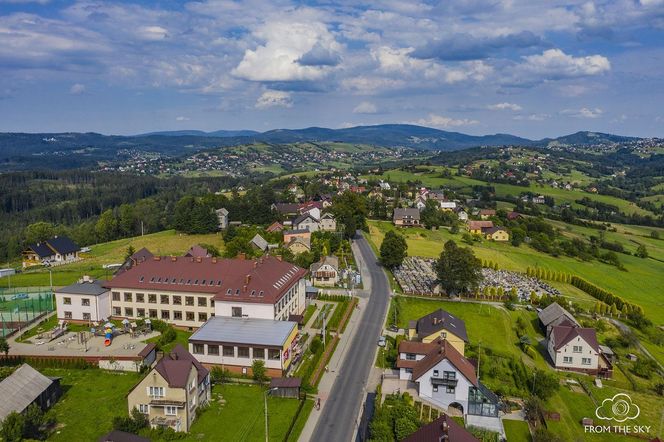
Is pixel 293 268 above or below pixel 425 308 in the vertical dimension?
above

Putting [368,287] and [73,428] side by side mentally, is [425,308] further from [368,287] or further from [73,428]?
[73,428]

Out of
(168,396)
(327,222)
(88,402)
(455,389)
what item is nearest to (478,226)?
(327,222)

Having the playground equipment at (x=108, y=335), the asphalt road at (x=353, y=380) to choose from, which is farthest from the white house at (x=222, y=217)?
the playground equipment at (x=108, y=335)

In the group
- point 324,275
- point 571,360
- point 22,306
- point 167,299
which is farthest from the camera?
point 324,275

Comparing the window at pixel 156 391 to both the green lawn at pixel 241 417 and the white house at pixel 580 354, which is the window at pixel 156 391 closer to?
the green lawn at pixel 241 417

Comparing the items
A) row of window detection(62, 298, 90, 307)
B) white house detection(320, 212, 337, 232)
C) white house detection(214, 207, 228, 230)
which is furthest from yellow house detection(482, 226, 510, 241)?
row of window detection(62, 298, 90, 307)

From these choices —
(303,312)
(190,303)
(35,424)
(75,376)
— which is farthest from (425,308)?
(35,424)

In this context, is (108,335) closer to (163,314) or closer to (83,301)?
(163,314)
